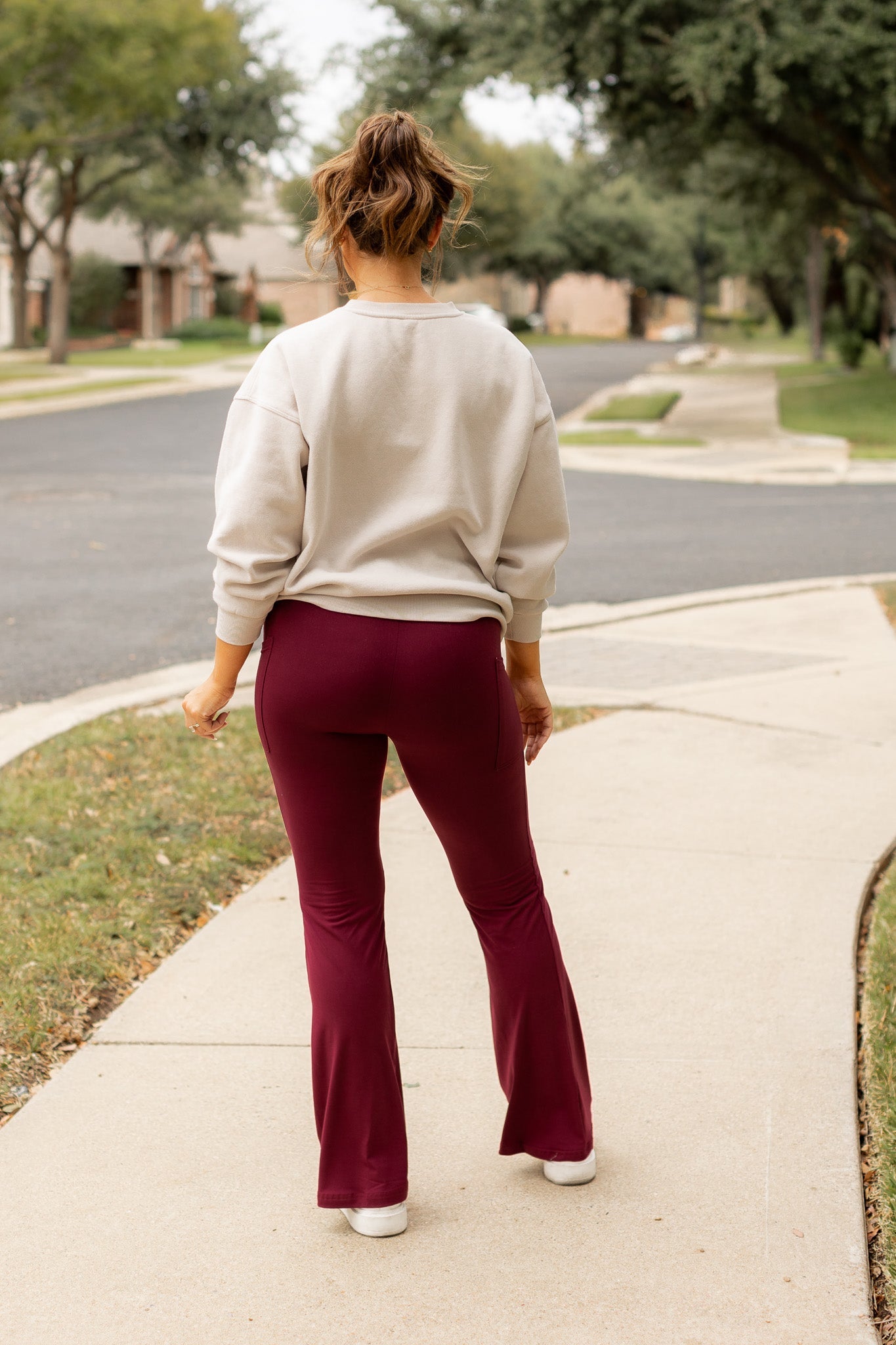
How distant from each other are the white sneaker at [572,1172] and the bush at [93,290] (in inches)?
2234

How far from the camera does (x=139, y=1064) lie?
316 centimetres

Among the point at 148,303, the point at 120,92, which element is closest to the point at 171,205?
the point at 148,303

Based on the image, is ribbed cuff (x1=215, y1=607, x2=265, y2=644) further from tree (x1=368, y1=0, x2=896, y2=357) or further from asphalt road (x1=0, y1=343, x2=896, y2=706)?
tree (x1=368, y1=0, x2=896, y2=357)

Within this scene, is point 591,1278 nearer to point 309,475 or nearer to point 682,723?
point 309,475

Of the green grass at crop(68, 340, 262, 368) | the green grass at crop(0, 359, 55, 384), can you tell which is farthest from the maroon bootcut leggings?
the green grass at crop(68, 340, 262, 368)

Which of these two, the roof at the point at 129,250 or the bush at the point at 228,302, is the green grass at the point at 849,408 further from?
the bush at the point at 228,302

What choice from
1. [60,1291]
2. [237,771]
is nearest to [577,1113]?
[60,1291]

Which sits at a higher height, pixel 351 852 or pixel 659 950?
pixel 351 852

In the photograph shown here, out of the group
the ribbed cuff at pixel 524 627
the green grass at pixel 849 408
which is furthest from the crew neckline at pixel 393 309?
the green grass at pixel 849 408

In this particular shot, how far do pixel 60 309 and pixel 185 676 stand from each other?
1445 inches

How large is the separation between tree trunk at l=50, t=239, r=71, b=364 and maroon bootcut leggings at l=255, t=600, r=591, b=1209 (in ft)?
132

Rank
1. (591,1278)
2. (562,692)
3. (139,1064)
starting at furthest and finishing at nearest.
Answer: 1. (562,692)
2. (139,1064)
3. (591,1278)

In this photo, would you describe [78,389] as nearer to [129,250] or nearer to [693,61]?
[693,61]

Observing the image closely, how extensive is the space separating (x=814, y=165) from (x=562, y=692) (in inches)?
761
